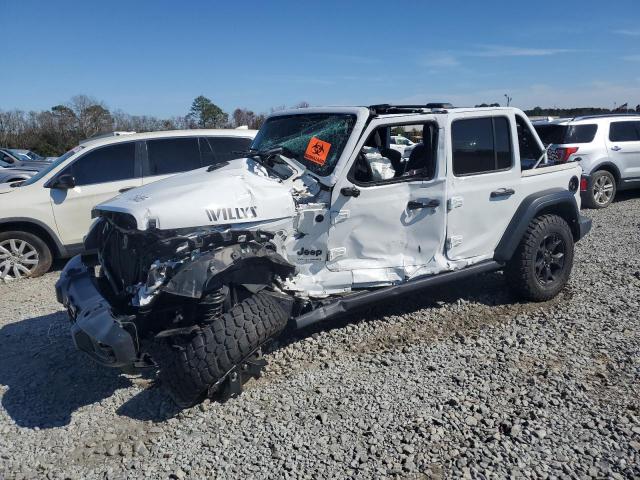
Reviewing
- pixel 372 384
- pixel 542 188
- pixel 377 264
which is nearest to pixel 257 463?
pixel 372 384

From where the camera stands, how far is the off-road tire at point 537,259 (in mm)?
4906

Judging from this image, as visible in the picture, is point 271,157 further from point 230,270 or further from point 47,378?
point 47,378

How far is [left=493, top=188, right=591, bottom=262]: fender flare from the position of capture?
4824mm

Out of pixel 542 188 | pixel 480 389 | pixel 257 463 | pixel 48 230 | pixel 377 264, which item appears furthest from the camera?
pixel 48 230

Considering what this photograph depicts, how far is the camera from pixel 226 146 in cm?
732

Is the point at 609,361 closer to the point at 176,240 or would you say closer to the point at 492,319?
the point at 492,319

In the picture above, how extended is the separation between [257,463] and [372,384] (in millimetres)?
1074

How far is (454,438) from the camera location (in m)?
3.05

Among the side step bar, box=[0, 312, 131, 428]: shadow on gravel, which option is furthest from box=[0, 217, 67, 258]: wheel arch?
the side step bar

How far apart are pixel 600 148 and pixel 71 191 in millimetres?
9407

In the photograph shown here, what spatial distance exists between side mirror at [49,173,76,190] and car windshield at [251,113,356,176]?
9.58 ft

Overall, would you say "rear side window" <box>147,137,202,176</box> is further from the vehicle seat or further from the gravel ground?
the vehicle seat

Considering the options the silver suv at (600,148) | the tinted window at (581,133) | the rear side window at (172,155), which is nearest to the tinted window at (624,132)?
the silver suv at (600,148)

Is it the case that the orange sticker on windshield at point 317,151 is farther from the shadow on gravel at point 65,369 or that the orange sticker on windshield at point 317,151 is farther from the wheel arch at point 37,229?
the wheel arch at point 37,229
